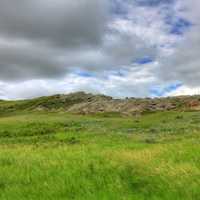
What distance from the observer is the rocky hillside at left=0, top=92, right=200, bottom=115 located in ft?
162

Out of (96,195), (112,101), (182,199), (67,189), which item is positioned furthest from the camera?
(112,101)

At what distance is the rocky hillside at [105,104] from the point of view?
49438 mm

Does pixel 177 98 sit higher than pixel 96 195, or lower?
higher

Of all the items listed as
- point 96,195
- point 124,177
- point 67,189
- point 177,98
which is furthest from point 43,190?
point 177,98

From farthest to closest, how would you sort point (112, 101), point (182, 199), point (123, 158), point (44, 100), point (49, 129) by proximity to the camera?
1. point (44, 100)
2. point (112, 101)
3. point (49, 129)
4. point (123, 158)
5. point (182, 199)

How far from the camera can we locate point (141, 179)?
6.86 metres

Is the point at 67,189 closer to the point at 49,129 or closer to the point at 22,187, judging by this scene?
the point at 22,187

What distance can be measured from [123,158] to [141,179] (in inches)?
94.7

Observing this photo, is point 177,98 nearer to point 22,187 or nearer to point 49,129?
point 49,129

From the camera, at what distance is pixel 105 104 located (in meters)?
57.2

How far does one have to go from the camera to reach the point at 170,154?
9.43 m

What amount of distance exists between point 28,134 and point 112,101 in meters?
32.0

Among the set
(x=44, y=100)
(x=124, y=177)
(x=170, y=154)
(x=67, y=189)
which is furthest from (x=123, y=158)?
(x=44, y=100)

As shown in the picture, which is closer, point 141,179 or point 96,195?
point 96,195
